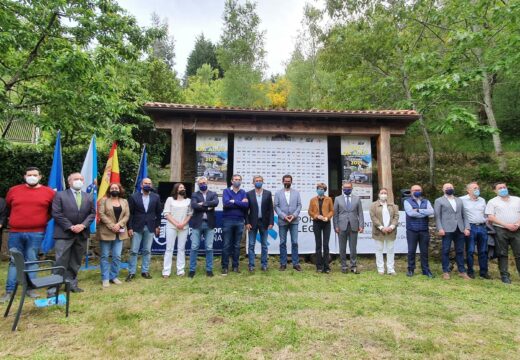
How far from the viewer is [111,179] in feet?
22.1

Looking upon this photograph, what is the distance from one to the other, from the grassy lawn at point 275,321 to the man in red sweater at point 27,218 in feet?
2.33

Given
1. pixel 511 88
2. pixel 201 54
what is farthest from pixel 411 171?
pixel 201 54

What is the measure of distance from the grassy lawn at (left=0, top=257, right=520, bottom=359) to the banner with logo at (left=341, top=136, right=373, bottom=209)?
3.27m

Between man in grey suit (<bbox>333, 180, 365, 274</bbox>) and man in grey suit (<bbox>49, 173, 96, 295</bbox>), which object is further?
man in grey suit (<bbox>333, 180, 365, 274</bbox>)

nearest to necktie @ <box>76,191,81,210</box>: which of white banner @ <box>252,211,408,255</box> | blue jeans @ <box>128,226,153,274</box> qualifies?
blue jeans @ <box>128,226,153,274</box>

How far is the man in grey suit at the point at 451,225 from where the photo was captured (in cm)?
574

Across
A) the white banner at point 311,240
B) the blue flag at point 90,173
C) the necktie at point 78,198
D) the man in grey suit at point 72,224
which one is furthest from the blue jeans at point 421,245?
the blue flag at point 90,173

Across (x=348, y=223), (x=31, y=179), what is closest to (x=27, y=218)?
(x=31, y=179)

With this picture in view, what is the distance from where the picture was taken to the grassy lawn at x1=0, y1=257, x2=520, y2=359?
2.92 m

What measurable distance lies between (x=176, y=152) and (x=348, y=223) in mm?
4359

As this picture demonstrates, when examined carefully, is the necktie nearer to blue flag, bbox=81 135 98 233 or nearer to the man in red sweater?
the man in red sweater

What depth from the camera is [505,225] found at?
560 centimetres

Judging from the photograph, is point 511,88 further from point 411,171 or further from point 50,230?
point 50,230

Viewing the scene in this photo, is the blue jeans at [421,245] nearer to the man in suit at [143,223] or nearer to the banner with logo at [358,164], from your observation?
the banner with logo at [358,164]
